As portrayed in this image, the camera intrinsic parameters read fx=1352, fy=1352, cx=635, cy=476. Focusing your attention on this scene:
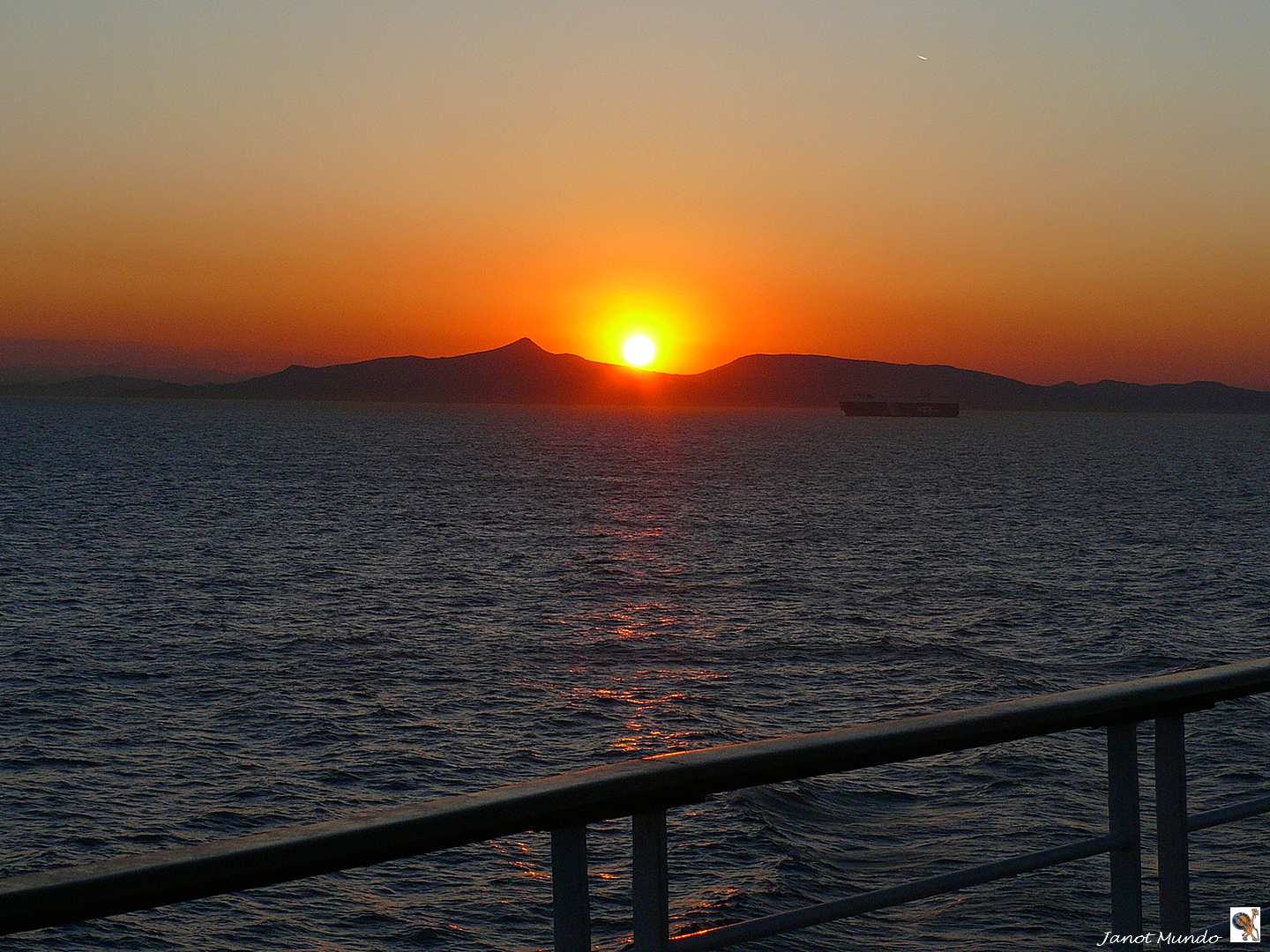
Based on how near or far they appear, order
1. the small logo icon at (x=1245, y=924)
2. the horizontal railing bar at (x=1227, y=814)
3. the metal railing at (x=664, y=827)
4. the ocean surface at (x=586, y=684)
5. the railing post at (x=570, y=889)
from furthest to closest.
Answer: the ocean surface at (x=586, y=684), the small logo icon at (x=1245, y=924), the horizontal railing bar at (x=1227, y=814), the railing post at (x=570, y=889), the metal railing at (x=664, y=827)

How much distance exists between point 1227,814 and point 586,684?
29.6 m

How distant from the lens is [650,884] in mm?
2066

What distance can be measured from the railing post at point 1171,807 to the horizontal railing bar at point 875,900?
18 cm

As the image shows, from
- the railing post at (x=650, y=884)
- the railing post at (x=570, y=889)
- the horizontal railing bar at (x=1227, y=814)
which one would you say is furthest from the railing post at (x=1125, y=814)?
the railing post at (x=570, y=889)

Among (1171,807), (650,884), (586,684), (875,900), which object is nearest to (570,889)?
(650,884)

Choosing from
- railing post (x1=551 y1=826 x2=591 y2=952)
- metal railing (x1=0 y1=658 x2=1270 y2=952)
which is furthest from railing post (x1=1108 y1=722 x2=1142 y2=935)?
railing post (x1=551 y1=826 x2=591 y2=952)

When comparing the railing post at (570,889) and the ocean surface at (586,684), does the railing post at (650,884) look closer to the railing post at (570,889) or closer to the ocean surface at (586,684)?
the railing post at (570,889)

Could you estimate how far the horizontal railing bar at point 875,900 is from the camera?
6.77 ft

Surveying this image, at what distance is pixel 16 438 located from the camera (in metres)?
169

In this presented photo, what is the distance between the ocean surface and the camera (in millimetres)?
18266

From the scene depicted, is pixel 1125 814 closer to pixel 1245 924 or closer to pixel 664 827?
pixel 1245 924

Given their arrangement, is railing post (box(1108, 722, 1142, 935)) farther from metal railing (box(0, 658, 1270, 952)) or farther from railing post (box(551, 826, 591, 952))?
railing post (box(551, 826, 591, 952))

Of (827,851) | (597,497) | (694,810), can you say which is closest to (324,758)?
(694,810)

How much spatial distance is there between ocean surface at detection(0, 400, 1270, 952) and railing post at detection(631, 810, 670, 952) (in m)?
13.3
